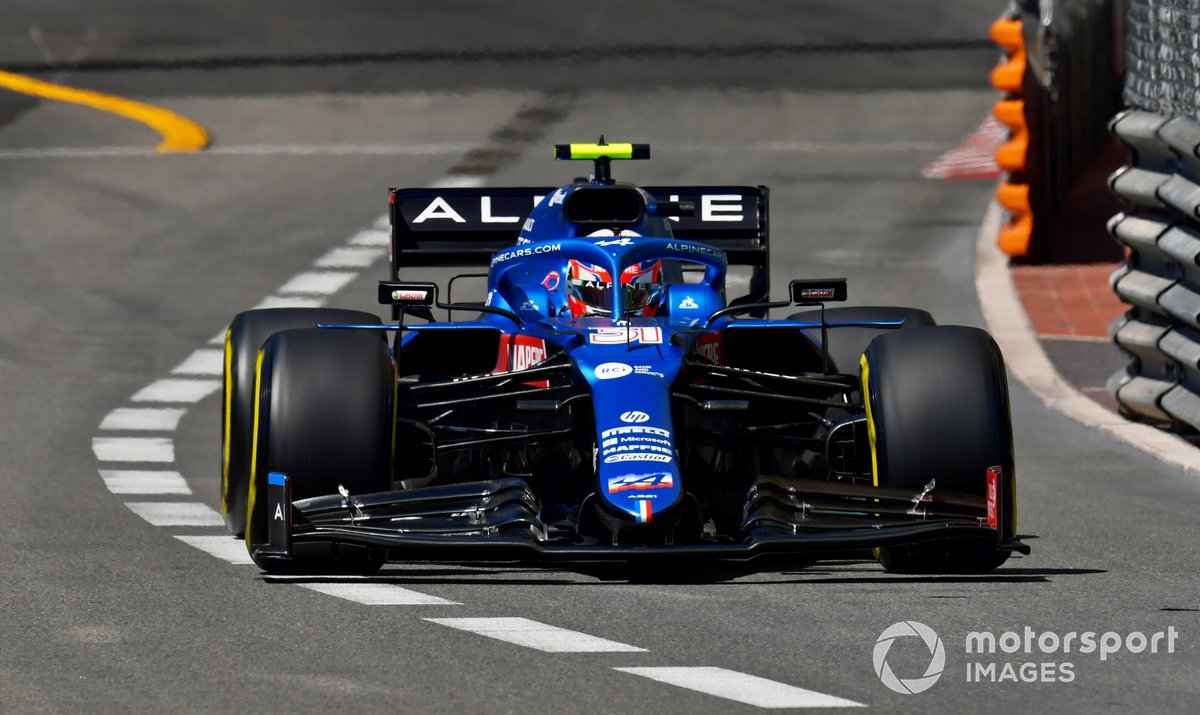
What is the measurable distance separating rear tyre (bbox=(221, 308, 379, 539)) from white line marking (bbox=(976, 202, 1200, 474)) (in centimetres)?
493

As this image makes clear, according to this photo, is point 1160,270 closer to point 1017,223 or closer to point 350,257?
point 1017,223

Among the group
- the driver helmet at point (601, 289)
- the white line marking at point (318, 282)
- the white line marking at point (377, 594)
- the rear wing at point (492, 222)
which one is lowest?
the white line marking at point (377, 594)

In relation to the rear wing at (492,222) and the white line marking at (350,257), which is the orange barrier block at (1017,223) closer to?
the white line marking at (350,257)

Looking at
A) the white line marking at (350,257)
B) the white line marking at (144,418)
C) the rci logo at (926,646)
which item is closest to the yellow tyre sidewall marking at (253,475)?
the rci logo at (926,646)

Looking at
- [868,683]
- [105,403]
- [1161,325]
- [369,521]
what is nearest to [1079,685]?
[868,683]

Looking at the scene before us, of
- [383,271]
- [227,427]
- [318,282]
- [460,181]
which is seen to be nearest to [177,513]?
[227,427]

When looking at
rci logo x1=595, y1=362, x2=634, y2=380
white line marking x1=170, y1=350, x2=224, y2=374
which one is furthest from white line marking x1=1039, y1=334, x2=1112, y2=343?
rci logo x1=595, y1=362, x2=634, y2=380

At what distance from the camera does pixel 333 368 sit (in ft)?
31.1

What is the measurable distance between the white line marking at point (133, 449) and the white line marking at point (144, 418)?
414 millimetres

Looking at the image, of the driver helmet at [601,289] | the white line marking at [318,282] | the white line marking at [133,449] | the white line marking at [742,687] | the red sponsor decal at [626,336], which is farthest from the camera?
the white line marking at [318,282]

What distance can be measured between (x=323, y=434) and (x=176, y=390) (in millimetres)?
7029

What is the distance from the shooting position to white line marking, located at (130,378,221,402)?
1582 centimetres

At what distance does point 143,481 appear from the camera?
500 inches

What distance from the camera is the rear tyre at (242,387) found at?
1047cm
